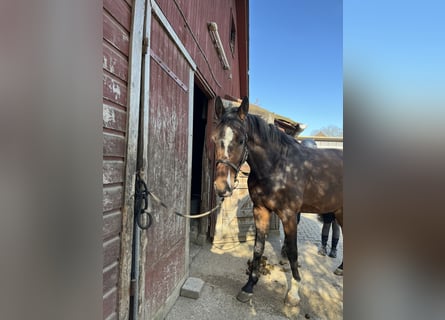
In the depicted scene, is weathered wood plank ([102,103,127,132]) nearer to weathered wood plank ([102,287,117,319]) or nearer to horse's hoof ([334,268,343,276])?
weathered wood plank ([102,287,117,319])

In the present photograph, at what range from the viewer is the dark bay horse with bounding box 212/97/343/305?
6.93 ft

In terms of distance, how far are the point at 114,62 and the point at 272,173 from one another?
1.81m

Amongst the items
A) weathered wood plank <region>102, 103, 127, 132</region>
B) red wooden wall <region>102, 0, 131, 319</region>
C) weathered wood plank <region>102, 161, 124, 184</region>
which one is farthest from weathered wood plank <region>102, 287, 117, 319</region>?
weathered wood plank <region>102, 103, 127, 132</region>

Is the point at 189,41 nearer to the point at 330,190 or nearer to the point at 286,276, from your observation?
the point at 330,190

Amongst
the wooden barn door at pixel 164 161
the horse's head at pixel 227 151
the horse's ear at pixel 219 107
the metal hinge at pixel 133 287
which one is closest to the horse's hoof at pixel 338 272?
the wooden barn door at pixel 164 161

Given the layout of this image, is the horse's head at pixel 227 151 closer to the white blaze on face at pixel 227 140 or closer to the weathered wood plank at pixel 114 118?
the white blaze on face at pixel 227 140

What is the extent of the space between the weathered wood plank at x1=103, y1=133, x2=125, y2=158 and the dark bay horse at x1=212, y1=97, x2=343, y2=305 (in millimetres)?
902

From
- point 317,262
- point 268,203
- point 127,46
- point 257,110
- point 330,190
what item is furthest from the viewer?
point 257,110
